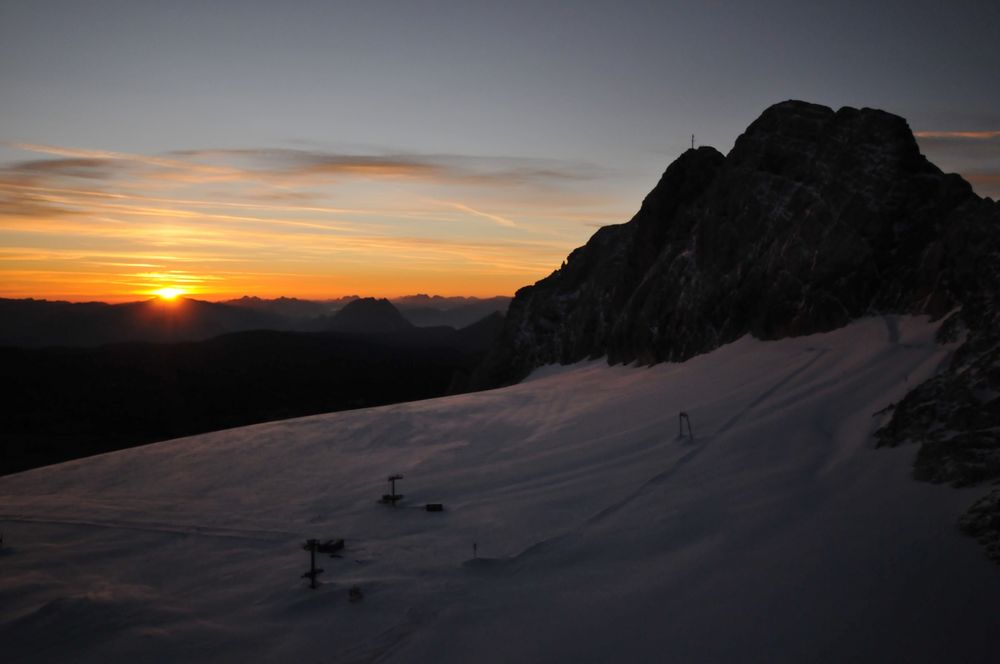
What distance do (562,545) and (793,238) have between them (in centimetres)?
1738

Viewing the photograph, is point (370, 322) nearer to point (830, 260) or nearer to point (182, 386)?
point (182, 386)

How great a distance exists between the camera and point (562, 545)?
1031cm

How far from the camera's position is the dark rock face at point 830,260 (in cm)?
1022

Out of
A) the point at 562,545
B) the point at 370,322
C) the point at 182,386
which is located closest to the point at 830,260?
the point at 562,545

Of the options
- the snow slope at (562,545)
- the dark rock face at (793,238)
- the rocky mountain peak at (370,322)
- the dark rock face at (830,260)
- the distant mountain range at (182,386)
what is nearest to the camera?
the snow slope at (562,545)

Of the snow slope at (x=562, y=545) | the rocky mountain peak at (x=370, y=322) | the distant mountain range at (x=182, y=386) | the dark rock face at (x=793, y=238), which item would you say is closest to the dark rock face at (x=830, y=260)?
the dark rock face at (x=793, y=238)

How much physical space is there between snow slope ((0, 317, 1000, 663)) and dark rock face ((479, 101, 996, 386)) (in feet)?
7.49

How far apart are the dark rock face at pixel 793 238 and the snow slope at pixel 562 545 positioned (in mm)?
2283

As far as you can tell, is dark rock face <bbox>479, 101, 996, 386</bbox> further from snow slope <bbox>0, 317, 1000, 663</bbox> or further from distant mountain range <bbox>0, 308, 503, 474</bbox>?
distant mountain range <bbox>0, 308, 503, 474</bbox>

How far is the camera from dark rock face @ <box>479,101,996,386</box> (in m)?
19.1

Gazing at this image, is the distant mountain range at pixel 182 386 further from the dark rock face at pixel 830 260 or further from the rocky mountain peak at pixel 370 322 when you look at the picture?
the rocky mountain peak at pixel 370 322

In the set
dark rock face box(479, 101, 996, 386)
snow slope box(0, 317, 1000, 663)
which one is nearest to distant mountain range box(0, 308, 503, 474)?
dark rock face box(479, 101, 996, 386)

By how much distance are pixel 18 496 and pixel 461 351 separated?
11112 cm

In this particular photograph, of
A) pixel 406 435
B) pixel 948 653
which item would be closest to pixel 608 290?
pixel 406 435
